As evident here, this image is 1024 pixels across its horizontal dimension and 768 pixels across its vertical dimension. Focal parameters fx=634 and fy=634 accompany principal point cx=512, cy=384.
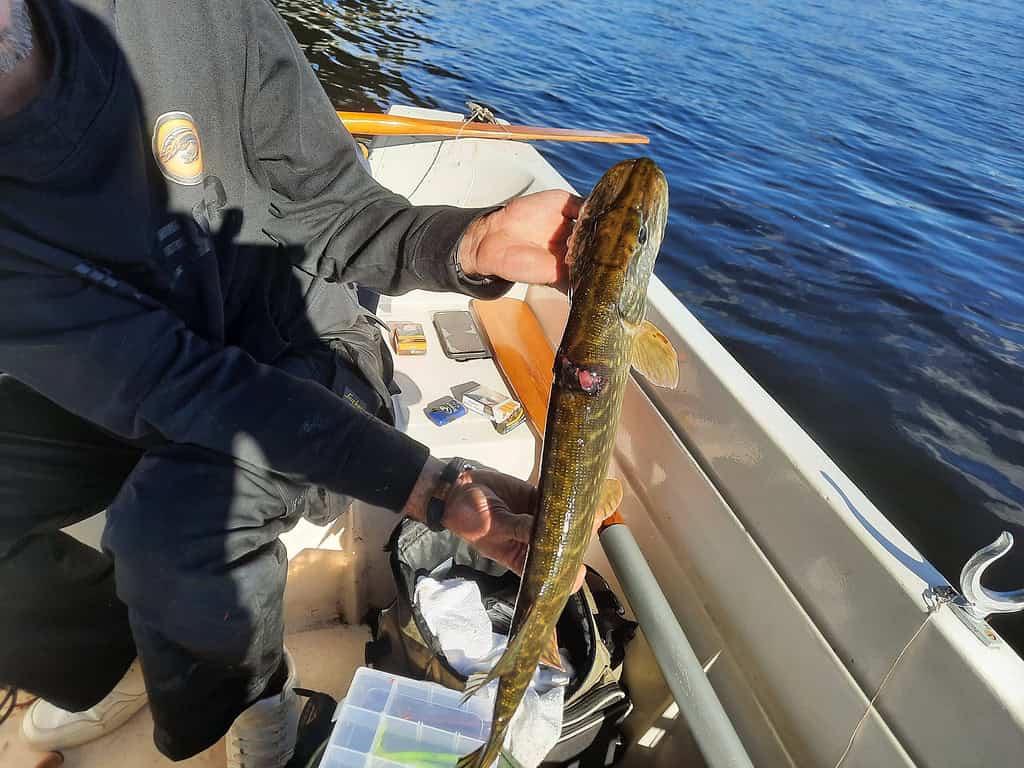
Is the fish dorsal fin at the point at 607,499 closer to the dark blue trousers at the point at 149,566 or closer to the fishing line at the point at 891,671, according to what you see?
the fishing line at the point at 891,671

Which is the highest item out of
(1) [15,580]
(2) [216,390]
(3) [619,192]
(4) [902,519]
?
(3) [619,192]

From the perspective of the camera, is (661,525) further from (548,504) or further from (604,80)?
(604,80)

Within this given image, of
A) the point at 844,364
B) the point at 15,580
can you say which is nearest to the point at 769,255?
the point at 844,364

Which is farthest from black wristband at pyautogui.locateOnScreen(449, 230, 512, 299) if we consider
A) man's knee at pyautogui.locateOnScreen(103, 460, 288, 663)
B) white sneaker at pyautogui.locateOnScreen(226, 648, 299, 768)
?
white sneaker at pyautogui.locateOnScreen(226, 648, 299, 768)

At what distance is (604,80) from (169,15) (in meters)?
13.0

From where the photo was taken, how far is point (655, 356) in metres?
1.88

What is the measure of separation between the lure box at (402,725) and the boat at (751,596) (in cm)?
59

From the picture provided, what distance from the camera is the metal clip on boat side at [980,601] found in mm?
1451

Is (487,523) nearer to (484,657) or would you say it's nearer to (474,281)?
(484,657)

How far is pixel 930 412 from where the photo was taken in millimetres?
5164

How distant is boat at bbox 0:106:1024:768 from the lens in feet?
4.99

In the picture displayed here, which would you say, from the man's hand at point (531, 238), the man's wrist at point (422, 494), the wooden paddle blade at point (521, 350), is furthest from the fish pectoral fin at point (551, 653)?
the wooden paddle blade at point (521, 350)

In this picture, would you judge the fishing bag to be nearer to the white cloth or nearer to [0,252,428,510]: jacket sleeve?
the white cloth

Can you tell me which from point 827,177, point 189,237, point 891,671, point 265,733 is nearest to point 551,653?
point 891,671
